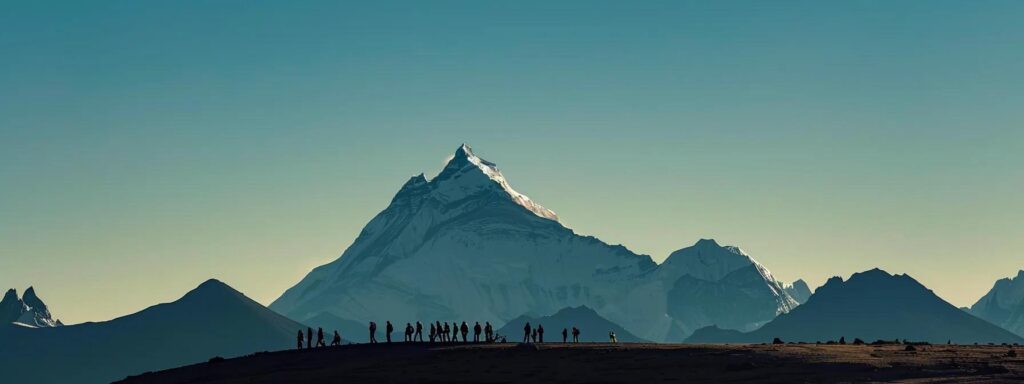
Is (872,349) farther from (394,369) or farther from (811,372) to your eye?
(394,369)

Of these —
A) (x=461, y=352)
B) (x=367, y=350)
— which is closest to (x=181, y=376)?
(x=367, y=350)

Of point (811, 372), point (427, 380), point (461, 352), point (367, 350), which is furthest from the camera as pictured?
point (367, 350)

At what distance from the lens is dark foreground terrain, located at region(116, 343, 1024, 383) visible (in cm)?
11362

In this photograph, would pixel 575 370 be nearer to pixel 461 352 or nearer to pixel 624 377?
pixel 624 377

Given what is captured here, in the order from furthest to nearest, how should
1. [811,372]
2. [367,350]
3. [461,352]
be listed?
[367,350], [461,352], [811,372]

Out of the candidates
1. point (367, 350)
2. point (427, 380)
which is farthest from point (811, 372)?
point (367, 350)

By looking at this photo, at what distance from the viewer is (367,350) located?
152375 mm

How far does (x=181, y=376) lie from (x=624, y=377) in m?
50.6

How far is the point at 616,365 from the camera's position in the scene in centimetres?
12612

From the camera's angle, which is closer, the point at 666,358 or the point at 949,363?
the point at 949,363

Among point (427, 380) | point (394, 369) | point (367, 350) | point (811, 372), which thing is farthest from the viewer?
point (367, 350)

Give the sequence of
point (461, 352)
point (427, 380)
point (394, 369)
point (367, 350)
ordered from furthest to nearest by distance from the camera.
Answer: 1. point (367, 350)
2. point (461, 352)
3. point (394, 369)
4. point (427, 380)

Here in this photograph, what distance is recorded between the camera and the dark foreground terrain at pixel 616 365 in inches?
4473

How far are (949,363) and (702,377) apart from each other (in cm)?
1847
